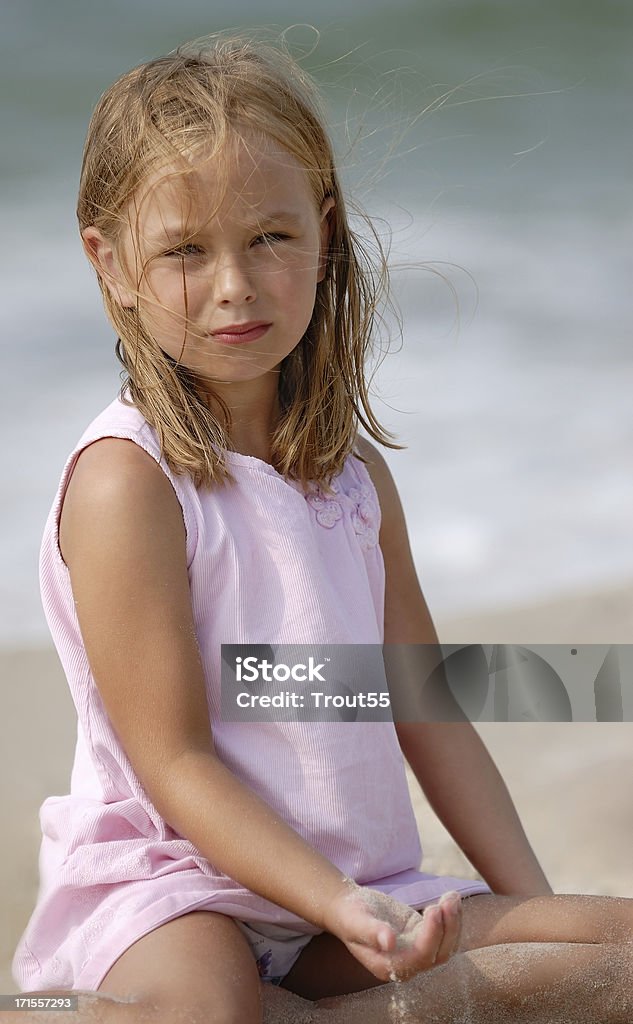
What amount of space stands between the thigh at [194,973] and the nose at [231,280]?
0.41 meters

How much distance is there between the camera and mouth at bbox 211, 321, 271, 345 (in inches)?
33.9

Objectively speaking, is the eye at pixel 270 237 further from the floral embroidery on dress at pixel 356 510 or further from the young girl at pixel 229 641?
the floral embroidery on dress at pixel 356 510

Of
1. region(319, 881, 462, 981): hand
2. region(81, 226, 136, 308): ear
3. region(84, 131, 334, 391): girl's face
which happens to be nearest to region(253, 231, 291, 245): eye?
region(84, 131, 334, 391): girl's face

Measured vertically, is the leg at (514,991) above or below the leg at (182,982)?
below

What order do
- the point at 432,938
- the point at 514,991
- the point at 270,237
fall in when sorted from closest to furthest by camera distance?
1. the point at 432,938
2. the point at 514,991
3. the point at 270,237

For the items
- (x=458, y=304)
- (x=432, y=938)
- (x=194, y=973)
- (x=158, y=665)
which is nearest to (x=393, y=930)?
(x=432, y=938)

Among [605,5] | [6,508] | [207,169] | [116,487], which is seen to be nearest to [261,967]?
[116,487]

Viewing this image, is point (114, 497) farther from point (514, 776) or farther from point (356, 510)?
point (514, 776)

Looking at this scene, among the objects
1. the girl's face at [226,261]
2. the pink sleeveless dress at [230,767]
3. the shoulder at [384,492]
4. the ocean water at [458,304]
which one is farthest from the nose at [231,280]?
the ocean water at [458,304]

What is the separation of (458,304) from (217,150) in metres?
0.92

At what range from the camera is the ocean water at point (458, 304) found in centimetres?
159

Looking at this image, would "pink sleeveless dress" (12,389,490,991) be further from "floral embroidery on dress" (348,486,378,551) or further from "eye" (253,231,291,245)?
"eye" (253,231,291,245)

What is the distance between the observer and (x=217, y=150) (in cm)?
83

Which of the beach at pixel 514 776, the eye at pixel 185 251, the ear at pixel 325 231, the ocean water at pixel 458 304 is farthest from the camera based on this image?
the ocean water at pixel 458 304
